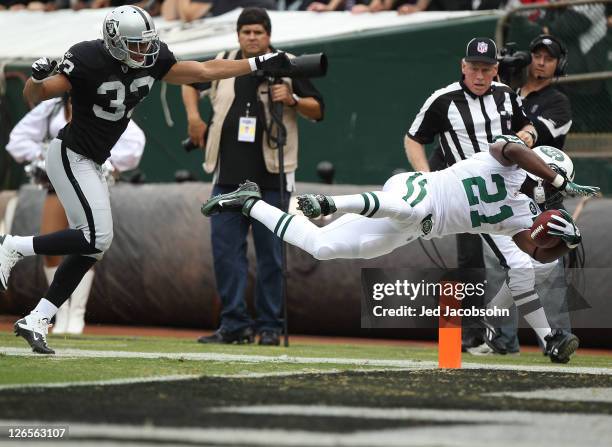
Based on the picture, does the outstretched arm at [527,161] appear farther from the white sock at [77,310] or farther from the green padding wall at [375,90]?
the white sock at [77,310]

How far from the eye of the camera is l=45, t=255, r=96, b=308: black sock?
20.9 feet

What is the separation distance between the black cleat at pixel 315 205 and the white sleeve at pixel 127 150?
344cm

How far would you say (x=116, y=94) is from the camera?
20.6ft

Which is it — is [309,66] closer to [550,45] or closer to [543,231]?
[550,45]

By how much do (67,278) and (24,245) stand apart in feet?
0.91

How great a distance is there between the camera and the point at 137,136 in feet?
29.9

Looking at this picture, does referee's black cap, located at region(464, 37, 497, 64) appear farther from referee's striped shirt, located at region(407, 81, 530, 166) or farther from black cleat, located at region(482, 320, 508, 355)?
black cleat, located at region(482, 320, 508, 355)

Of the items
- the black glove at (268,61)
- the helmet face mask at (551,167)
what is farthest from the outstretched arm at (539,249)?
the black glove at (268,61)

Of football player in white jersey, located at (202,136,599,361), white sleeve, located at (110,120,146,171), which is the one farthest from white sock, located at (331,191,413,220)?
white sleeve, located at (110,120,146,171)

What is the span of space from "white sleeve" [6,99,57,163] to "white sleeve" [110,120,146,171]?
53 centimetres

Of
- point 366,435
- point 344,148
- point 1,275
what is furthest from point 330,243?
point 344,148

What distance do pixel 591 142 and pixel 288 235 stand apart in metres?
3.58

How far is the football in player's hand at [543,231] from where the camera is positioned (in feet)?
19.7

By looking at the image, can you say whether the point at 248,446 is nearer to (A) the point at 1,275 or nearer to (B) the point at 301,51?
(A) the point at 1,275
